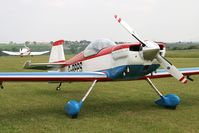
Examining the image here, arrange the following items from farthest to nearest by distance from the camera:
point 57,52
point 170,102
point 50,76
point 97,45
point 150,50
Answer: point 57,52 → point 97,45 → point 170,102 → point 50,76 → point 150,50

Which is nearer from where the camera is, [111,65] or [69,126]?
[69,126]

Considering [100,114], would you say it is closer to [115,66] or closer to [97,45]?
[115,66]

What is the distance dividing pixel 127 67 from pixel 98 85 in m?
6.44

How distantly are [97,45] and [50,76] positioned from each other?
1.78m

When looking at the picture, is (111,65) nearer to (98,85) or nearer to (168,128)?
(168,128)

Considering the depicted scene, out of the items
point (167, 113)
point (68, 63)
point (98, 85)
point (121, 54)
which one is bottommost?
point (98, 85)

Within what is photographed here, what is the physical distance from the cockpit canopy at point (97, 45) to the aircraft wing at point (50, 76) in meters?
0.83

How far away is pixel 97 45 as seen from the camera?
865 centimetres

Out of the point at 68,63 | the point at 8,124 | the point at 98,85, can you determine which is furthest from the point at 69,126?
the point at 98,85

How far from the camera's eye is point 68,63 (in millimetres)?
10352

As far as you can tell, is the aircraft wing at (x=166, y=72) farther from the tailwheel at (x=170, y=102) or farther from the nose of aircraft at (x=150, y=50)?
the nose of aircraft at (x=150, y=50)

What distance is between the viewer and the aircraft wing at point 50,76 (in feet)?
23.0

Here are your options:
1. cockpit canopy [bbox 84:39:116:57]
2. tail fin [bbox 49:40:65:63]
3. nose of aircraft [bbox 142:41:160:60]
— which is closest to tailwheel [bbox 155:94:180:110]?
nose of aircraft [bbox 142:41:160:60]

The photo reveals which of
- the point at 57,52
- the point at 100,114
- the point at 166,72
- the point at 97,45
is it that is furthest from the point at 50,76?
the point at 57,52
